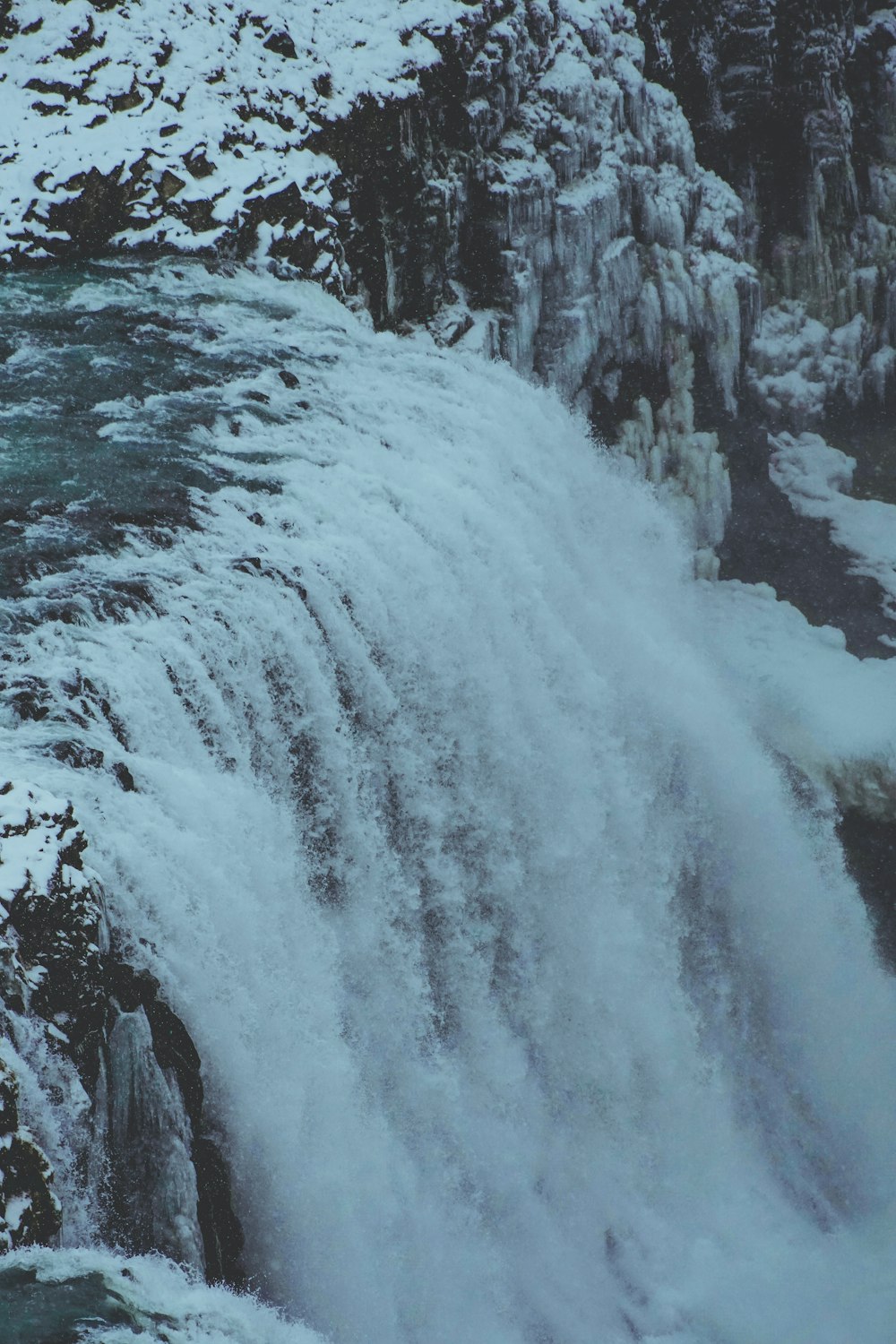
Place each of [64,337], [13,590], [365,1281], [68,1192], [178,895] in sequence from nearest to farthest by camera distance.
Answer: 1. [68,1192]
2. [178,895]
3. [365,1281]
4. [13,590]
5. [64,337]

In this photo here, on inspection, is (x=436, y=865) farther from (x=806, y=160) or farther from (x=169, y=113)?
(x=806, y=160)

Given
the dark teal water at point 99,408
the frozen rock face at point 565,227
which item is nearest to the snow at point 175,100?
the frozen rock face at point 565,227

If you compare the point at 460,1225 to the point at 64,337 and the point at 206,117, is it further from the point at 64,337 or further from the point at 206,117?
the point at 206,117

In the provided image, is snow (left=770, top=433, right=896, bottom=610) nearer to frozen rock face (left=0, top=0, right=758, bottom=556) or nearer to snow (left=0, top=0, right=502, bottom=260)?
frozen rock face (left=0, top=0, right=758, bottom=556)

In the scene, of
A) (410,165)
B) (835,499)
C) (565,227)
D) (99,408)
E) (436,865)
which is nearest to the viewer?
(436,865)

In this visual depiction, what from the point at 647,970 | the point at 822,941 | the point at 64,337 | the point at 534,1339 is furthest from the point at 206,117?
the point at 534,1339

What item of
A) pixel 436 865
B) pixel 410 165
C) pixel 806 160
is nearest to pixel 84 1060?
pixel 436 865
